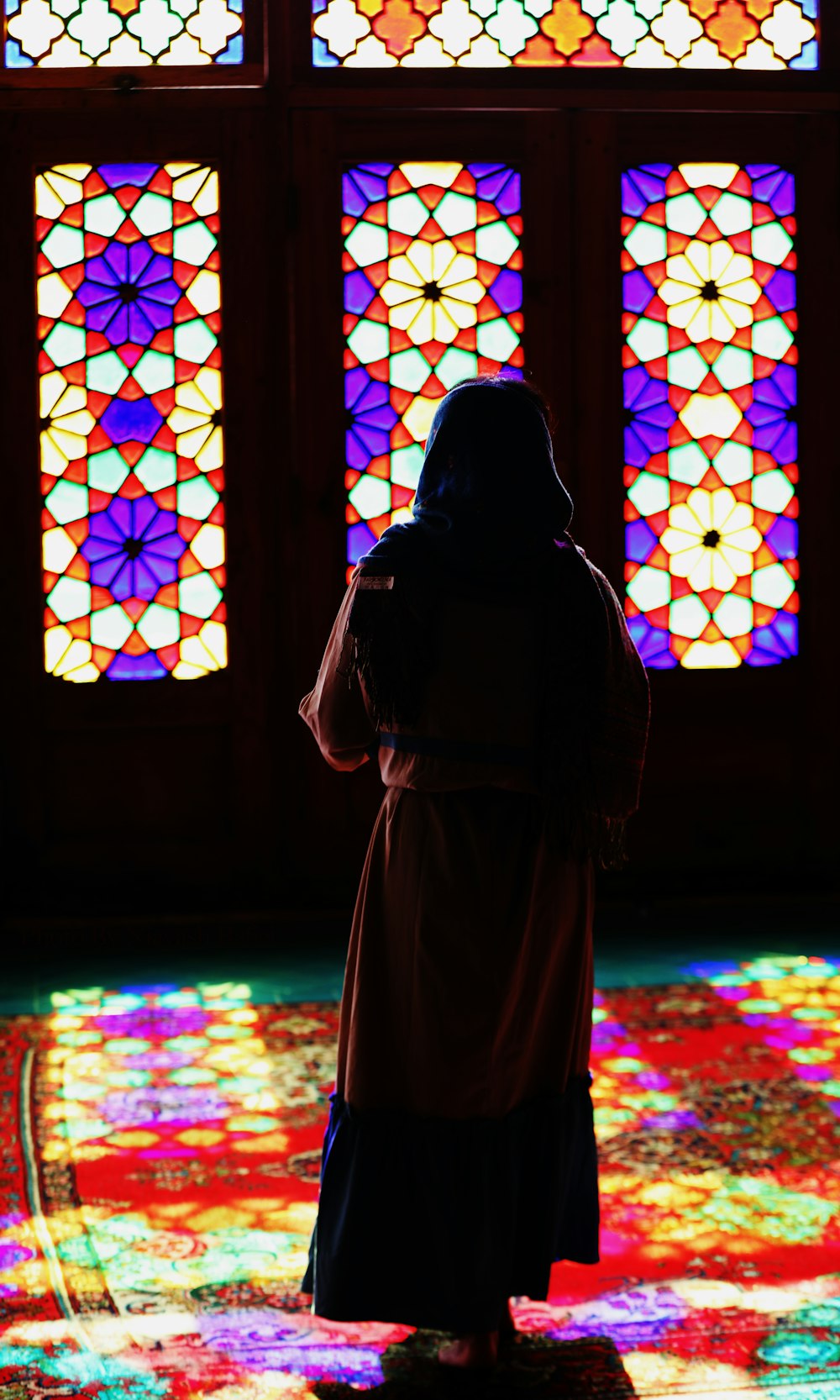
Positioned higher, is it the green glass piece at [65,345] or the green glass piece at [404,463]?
the green glass piece at [65,345]

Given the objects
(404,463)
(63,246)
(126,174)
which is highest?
(126,174)

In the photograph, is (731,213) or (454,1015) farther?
(731,213)

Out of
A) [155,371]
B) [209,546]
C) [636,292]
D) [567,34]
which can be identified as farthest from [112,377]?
[567,34]

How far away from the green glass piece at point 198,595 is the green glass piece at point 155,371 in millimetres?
583

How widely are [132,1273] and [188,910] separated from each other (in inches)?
94.5

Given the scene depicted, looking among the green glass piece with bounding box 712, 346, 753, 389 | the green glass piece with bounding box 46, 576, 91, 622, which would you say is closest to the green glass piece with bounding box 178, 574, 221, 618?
the green glass piece with bounding box 46, 576, 91, 622

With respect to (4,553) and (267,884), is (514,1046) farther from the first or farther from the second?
(4,553)

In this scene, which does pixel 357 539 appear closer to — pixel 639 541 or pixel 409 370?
pixel 409 370

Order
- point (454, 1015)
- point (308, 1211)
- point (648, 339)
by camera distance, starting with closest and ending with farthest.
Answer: point (454, 1015) → point (308, 1211) → point (648, 339)

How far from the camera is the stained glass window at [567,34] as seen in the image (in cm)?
461

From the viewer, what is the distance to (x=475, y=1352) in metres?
1.94

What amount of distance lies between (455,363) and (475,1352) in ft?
10.9

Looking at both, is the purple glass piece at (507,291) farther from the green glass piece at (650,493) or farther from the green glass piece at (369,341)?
the green glass piece at (650,493)

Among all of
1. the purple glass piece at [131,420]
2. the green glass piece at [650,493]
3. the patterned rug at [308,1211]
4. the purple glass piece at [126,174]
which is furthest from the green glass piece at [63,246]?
the patterned rug at [308,1211]
